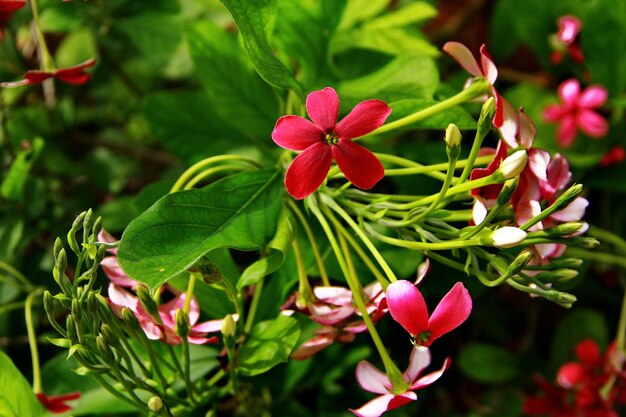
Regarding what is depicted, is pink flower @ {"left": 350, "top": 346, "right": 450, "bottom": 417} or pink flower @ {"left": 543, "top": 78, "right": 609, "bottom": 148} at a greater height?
pink flower @ {"left": 350, "top": 346, "right": 450, "bottom": 417}

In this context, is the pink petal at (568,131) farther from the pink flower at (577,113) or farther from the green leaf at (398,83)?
the green leaf at (398,83)

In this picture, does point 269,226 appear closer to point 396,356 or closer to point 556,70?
point 396,356

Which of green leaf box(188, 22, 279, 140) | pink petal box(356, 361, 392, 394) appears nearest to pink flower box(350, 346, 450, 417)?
pink petal box(356, 361, 392, 394)

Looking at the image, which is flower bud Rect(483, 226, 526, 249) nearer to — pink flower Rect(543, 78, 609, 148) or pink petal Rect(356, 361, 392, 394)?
pink petal Rect(356, 361, 392, 394)

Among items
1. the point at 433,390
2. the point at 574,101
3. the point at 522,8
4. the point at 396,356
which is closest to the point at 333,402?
the point at 396,356

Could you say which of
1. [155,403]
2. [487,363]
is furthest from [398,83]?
[487,363]
